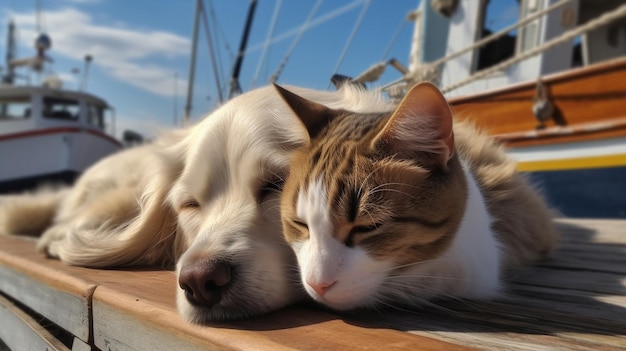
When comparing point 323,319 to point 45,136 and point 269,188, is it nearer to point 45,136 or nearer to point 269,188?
point 269,188

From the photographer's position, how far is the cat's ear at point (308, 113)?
3.99ft

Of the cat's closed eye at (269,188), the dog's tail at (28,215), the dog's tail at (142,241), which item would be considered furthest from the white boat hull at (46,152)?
the cat's closed eye at (269,188)

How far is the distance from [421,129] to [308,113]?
332 mm

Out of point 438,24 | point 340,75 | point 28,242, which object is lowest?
point 28,242

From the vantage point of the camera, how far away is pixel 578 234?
2.59 m

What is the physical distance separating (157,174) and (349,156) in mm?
946

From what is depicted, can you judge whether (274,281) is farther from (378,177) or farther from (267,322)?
(378,177)

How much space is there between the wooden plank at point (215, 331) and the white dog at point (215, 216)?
0.18 feet

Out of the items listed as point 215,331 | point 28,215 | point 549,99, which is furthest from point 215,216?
point 549,99

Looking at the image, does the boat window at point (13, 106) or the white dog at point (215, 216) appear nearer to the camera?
the white dog at point (215, 216)

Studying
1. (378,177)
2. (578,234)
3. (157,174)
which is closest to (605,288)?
(378,177)

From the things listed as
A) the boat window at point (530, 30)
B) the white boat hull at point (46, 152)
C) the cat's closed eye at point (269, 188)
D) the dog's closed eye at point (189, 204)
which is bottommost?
the white boat hull at point (46, 152)

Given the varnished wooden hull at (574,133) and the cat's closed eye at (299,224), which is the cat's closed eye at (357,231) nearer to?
the cat's closed eye at (299,224)

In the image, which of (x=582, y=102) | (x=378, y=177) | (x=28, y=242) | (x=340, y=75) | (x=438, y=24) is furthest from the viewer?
(x=438, y=24)
